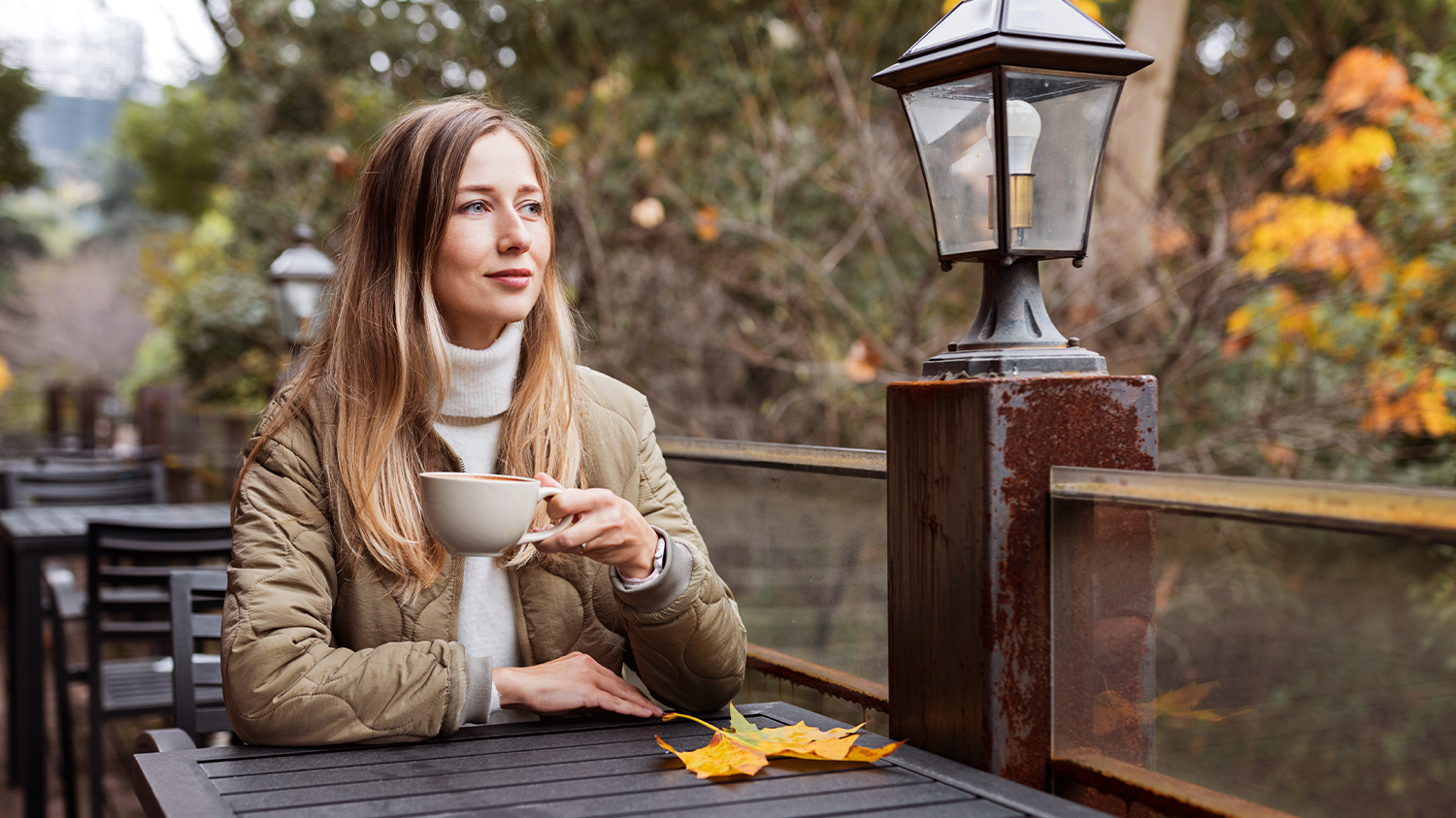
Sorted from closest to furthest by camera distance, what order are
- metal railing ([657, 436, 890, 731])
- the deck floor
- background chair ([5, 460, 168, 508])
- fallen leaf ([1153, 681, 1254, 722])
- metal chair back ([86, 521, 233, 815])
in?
fallen leaf ([1153, 681, 1254, 722])
metal railing ([657, 436, 890, 731])
metal chair back ([86, 521, 233, 815])
the deck floor
background chair ([5, 460, 168, 508])

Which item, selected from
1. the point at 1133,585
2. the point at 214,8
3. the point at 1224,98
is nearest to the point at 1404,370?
the point at 1224,98

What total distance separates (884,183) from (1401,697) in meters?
4.79

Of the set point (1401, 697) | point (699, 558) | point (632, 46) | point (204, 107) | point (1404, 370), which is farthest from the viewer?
point (204, 107)

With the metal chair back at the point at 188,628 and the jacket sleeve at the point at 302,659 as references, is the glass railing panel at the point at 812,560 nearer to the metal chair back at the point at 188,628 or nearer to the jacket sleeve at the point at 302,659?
the jacket sleeve at the point at 302,659

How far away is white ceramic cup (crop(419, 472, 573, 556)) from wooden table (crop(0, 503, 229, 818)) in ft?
7.39

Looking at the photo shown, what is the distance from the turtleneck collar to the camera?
1.63 m

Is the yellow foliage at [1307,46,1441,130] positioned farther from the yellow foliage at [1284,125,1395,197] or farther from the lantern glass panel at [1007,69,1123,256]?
the lantern glass panel at [1007,69,1123,256]

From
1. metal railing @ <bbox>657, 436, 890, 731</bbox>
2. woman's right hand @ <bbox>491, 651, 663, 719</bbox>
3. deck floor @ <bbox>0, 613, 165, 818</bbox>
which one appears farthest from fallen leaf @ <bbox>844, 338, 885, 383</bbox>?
woman's right hand @ <bbox>491, 651, 663, 719</bbox>

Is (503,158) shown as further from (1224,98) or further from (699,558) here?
(1224,98)

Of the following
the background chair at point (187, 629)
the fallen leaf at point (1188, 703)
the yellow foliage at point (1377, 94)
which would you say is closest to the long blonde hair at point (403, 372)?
the background chair at point (187, 629)

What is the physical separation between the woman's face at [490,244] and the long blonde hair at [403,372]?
0.06ft

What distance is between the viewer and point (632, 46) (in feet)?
30.3

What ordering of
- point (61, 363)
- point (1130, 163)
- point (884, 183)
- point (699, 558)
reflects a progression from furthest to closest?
1. point (61, 363)
2. point (1130, 163)
3. point (884, 183)
4. point (699, 558)

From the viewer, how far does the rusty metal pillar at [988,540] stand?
1412 millimetres
